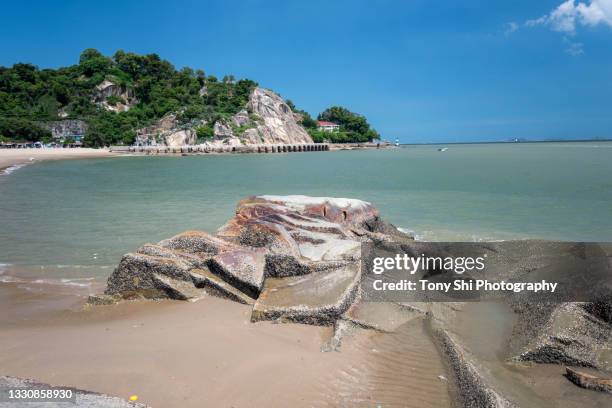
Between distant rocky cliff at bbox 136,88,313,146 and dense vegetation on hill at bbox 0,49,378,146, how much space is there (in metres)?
1.95

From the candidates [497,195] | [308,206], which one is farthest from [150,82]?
[308,206]

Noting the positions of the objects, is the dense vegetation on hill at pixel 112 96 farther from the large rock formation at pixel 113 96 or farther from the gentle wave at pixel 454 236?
the gentle wave at pixel 454 236

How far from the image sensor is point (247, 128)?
10356cm

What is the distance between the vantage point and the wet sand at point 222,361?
12.9 feet

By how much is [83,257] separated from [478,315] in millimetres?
8295

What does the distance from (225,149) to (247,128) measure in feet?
40.2

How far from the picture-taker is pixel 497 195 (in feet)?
74.3

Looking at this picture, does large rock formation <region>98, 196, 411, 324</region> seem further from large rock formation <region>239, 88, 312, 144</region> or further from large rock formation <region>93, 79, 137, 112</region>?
large rock formation <region>93, 79, 137, 112</region>

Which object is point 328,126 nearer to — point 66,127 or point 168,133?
point 168,133

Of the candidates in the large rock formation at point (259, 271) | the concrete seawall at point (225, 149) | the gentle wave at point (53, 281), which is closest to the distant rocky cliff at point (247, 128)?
the concrete seawall at point (225, 149)

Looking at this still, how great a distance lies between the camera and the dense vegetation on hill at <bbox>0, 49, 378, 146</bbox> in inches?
3509

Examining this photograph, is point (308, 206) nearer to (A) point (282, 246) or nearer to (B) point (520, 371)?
(A) point (282, 246)

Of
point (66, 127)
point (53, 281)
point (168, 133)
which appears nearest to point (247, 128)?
point (168, 133)

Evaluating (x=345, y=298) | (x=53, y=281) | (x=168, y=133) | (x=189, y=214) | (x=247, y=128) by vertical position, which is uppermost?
(x=247, y=128)
